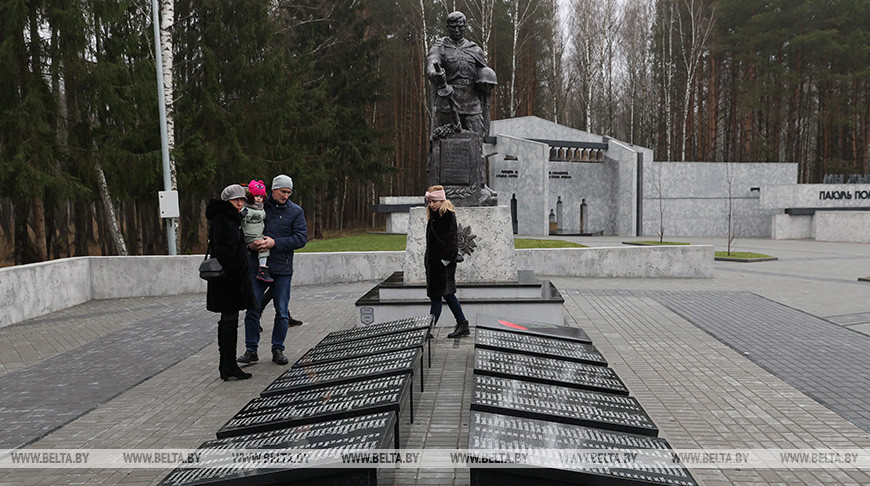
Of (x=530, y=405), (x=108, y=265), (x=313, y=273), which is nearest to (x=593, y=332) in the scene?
(x=530, y=405)

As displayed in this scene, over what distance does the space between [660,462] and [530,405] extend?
819 millimetres

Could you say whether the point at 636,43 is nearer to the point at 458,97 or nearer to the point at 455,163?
the point at 458,97

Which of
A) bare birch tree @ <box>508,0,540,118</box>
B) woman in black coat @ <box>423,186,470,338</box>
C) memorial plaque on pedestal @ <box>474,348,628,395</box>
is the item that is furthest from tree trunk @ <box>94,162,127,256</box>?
bare birch tree @ <box>508,0,540,118</box>

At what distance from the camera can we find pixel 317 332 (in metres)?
7.82

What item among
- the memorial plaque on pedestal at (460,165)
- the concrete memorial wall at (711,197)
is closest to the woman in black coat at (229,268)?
the memorial plaque on pedestal at (460,165)

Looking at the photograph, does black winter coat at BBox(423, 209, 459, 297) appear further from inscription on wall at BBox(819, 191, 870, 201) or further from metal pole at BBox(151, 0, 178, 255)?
inscription on wall at BBox(819, 191, 870, 201)

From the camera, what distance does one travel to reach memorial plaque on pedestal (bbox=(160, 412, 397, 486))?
2.49 m

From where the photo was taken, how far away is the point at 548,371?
406cm

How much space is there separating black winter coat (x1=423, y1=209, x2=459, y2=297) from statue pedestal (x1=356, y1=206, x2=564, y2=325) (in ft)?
3.64

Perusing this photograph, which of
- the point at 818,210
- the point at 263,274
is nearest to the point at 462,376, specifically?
the point at 263,274

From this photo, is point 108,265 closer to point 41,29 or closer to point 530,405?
point 41,29

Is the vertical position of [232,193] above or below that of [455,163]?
below

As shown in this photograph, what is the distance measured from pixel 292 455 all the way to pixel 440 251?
4021mm

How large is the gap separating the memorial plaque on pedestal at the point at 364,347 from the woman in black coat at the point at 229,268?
98 centimetres
